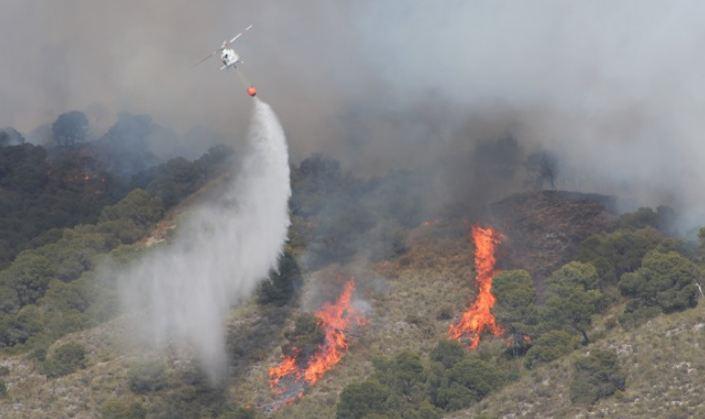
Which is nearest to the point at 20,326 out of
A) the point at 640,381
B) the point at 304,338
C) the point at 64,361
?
the point at 64,361

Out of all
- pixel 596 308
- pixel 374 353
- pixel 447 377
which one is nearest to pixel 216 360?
pixel 374 353

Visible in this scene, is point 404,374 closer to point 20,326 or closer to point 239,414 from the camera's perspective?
point 239,414

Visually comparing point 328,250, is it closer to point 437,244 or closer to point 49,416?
point 437,244

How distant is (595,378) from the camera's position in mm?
138125

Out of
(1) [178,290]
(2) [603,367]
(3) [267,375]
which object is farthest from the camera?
(1) [178,290]

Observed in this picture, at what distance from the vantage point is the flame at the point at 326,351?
6235 inches

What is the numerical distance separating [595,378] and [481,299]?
3153 centimetres

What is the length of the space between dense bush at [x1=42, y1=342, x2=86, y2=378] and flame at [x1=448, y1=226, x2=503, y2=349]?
36.6 meters

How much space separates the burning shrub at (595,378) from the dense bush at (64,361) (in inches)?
2057

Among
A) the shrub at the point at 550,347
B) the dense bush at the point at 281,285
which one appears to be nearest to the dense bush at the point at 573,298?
the shrub at the point at 550,347

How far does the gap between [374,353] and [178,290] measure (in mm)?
27064

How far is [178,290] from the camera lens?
7057 inches

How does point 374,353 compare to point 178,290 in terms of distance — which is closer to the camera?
point 374,353

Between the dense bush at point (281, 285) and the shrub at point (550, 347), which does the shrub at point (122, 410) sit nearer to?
the dense bush at point (281, 285)
